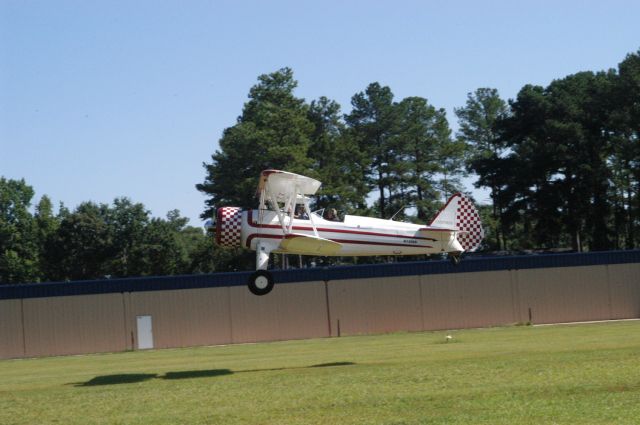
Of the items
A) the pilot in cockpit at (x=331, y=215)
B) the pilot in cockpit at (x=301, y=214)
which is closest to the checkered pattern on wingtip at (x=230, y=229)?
the pilot in cockpit at (x=301, y=214)

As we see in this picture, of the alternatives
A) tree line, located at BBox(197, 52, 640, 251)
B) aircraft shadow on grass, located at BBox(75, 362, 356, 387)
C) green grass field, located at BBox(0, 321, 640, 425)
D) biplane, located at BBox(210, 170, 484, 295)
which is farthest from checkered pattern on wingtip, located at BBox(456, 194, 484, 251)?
tree line, located at BBox(197, 52, 640, 251)

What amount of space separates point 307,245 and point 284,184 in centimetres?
198

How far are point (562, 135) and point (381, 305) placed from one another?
33776 millimetres

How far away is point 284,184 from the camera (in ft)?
74.8

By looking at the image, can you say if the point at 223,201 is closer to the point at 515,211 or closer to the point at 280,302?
the point at 515,211

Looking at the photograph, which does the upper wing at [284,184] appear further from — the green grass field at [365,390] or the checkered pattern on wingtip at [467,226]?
the checkered pattern on wingtip at [467,226]

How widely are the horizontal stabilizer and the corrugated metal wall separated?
16.9 metres

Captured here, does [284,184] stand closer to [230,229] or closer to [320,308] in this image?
[230,229]

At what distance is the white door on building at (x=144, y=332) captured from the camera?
39.7 metres

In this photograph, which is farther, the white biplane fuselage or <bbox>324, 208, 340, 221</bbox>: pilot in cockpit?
<bbox>324, 208, 340, 221</bbox>: pilot in cockpit

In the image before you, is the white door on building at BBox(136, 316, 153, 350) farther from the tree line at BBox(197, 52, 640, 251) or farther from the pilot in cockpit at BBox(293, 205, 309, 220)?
the tree line at BBox(197, 52, 640, 251)

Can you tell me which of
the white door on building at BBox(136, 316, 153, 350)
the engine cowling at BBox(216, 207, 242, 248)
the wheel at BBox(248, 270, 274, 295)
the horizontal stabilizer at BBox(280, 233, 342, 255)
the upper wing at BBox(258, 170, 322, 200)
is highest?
the upper wing at BBox(258, 170, 322, 200)

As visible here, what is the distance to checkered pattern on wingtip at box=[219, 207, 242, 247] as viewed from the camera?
23.7 meters

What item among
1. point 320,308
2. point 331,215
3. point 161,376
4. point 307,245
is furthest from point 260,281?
point 320,308
